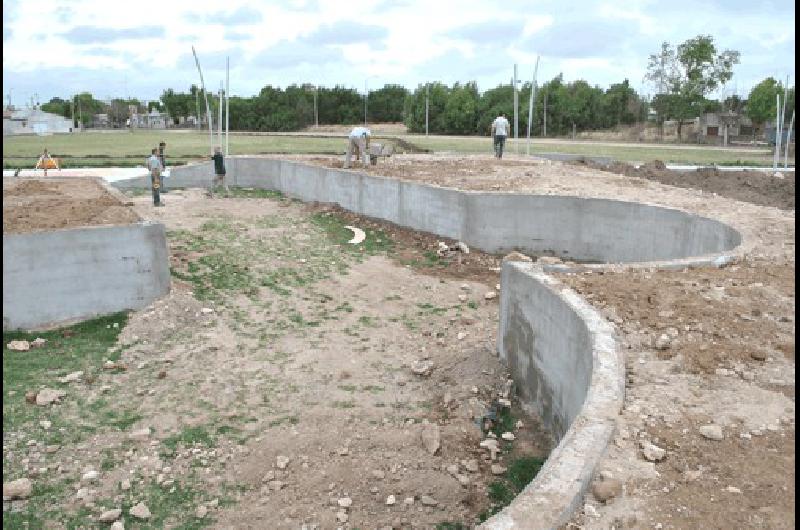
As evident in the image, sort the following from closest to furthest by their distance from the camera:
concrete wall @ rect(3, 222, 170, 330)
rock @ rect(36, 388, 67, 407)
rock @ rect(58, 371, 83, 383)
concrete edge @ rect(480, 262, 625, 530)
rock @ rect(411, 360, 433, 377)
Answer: concrete edge @ rect(480, 262, 625, 530) < rock @ rect(36, 388, 67, 407) < rock @ rect(58, 371, 83, 383) < rock @ rect(411, 360, 433, 377) < concrete wall @ rect(3, 222, 170, 330)

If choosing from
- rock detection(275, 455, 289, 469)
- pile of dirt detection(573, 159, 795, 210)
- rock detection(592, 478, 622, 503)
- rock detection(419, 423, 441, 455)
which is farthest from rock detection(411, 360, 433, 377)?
pile of dirt detection(573, 159, 795, 210)

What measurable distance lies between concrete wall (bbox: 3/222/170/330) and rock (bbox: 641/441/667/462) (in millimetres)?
7974

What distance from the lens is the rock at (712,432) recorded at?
430cm

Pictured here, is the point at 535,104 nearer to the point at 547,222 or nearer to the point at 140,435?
the point at 547,222

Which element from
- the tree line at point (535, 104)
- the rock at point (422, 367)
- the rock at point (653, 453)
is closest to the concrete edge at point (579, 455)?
the rock at point (653, 453)

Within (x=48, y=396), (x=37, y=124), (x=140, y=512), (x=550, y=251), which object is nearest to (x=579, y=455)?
(x=140, y=512)

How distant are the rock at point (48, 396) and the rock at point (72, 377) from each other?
0.96 ft

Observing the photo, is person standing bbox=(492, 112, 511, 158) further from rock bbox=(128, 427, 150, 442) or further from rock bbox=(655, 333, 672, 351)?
rock bbox=(128, 427, 150, 442)

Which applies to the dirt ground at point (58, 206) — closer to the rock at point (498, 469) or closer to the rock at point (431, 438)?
the rock at point (431, 438)

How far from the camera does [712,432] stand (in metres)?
4.32

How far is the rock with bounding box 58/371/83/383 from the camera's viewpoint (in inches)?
303

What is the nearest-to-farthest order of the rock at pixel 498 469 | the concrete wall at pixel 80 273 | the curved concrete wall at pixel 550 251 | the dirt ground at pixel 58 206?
1. the curved concrete wall at pixel 550 251
2. the rock at pixel 498 469
3. the concrete wall at pixel 80 273
4. the dirt ground at pixel 58 206

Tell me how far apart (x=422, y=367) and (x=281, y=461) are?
8.45 feet

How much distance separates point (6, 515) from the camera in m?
5.46
